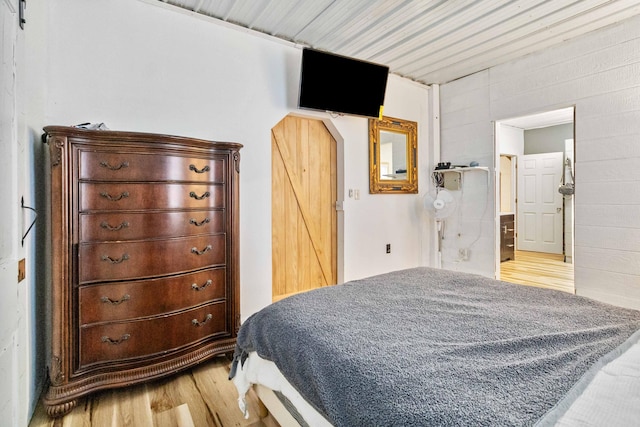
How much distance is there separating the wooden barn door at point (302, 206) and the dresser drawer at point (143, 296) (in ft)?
3.60

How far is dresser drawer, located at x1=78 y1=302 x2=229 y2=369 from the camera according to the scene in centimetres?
183

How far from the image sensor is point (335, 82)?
305 centimetres

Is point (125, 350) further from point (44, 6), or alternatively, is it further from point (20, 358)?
point (44, 6)

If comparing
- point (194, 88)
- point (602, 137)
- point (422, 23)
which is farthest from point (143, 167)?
point (602, 137)

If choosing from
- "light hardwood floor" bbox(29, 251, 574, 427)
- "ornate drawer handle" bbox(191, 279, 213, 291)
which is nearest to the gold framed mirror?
"ornate drawer handle" bbox(191, 279, 213, 291)

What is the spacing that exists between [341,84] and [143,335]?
2569mm

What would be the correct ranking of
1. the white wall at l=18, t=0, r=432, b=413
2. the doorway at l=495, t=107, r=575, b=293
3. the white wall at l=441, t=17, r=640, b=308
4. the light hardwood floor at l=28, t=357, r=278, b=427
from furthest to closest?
1. the doorway at l=495, t=107, r=575, b=293
2. the white wall at l=441, t=17, r=640, b=308
3. the white wall at l=18, t=0, r=432, b=413
4. the light hardwood floor at l=28, t=357, r=278, b=427

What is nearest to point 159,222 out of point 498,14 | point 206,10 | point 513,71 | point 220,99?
point 220,99

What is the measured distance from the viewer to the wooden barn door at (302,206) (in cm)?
323

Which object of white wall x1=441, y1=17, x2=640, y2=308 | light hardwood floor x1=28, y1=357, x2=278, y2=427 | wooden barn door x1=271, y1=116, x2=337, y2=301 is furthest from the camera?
wooden barn door x1=271, y1=116, x2=337, y2=301

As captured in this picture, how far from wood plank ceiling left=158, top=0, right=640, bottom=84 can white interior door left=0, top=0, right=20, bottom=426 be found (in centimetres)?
153

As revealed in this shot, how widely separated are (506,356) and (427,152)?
358 centimetres

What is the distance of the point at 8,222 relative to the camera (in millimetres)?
1235

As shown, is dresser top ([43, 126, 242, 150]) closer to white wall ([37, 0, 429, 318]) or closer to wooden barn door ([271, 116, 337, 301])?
white wall ([37, 0, 429, 318])
